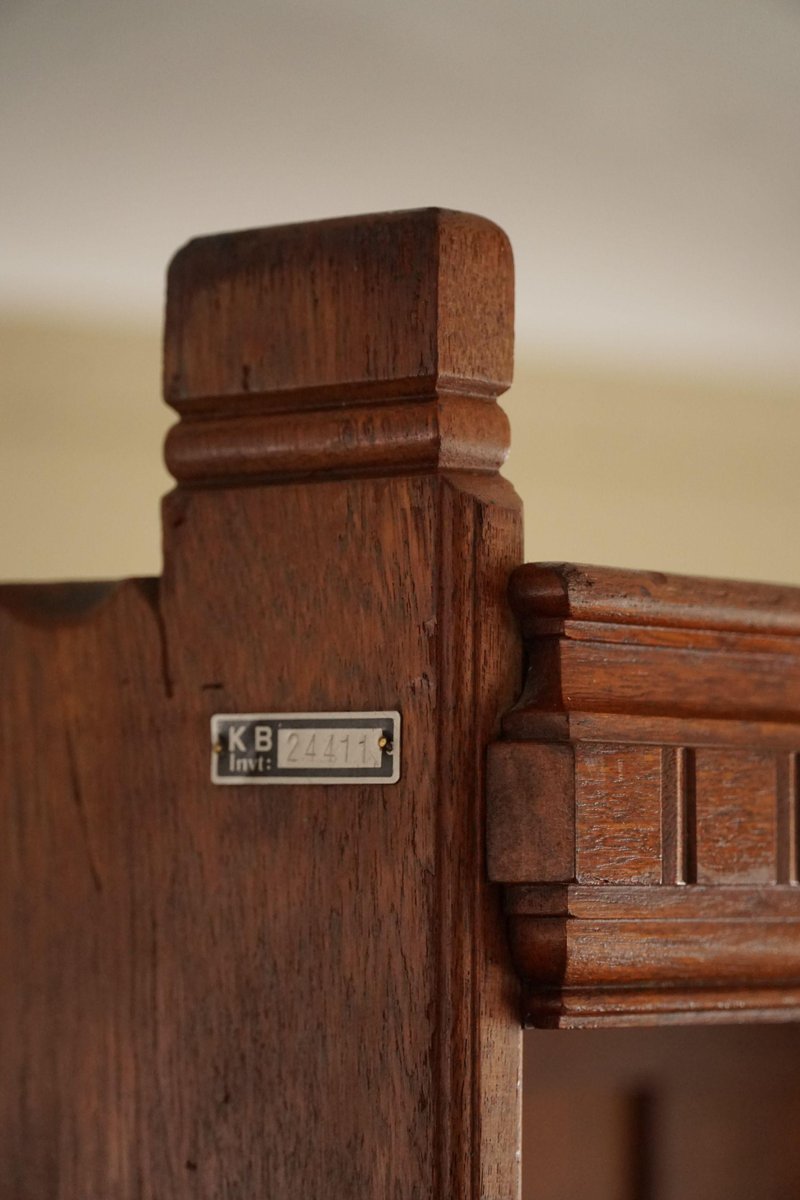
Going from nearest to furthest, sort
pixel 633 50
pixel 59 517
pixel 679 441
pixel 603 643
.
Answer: pixel 603 643, pixel 633 50, pixel 59 517, pixel 679 441

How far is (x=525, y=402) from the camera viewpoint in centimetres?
262

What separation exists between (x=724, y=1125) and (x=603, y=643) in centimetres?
20

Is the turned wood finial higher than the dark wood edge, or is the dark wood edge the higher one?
the turned wood finial

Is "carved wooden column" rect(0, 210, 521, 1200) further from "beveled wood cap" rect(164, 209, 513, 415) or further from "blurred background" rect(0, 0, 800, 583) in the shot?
"blurred background" rect(0, 0, 800, 583)

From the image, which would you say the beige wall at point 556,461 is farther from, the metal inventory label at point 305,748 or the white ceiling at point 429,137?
the metal inventory label at point 305,748

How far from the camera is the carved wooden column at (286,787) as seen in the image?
537 millimetres

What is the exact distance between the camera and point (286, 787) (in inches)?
22.1

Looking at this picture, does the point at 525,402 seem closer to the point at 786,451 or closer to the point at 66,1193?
the point at 786,451

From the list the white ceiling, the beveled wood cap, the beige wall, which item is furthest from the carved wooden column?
the beige wall

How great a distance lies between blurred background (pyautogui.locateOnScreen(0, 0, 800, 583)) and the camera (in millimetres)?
1652

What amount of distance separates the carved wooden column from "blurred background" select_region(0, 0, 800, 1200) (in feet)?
3.61

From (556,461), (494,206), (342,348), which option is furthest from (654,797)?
(556,461)

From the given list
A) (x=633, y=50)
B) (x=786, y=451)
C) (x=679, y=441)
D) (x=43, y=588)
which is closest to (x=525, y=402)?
(x=679, y=441)

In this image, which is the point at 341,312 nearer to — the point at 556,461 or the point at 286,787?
the point at 286,787
